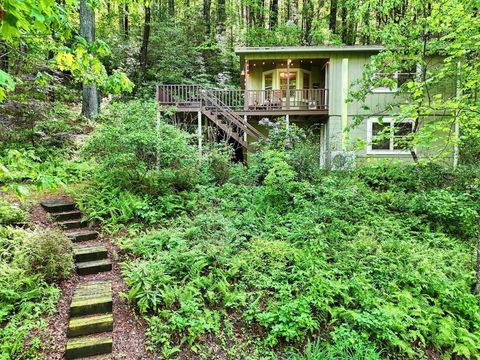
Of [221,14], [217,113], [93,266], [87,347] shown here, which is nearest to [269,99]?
[217,113]

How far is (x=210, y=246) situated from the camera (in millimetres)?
5418

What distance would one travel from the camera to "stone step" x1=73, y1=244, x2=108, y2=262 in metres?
5.22

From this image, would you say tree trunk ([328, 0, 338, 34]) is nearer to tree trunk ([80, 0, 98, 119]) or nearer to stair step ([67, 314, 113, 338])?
tree trunk ([80, 0, 98, 119])

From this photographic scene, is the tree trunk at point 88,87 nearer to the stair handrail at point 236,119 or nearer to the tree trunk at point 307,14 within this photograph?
the stair handrail at point 236,119

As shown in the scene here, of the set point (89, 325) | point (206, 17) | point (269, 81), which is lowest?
point (89, 325)

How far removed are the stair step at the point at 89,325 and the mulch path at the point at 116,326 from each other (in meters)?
0.10

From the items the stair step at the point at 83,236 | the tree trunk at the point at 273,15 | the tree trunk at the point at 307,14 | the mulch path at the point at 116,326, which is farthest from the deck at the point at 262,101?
the tree trunk at the point at 307,14

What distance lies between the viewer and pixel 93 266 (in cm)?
508

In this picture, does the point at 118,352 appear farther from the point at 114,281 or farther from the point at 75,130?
the point at 75,130

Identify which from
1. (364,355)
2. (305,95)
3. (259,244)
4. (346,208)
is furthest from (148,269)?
(305,95)

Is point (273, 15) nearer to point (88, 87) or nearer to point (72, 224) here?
point (88, 87)

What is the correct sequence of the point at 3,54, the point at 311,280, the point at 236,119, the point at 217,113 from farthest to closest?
1. the point at 217,113
2. the point at 236,119
3. the point at 311,280
4. the point at 3,54

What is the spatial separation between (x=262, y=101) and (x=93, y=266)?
38.3 feet

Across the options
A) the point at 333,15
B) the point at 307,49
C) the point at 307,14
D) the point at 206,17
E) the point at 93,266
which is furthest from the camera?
the point at 307,14
